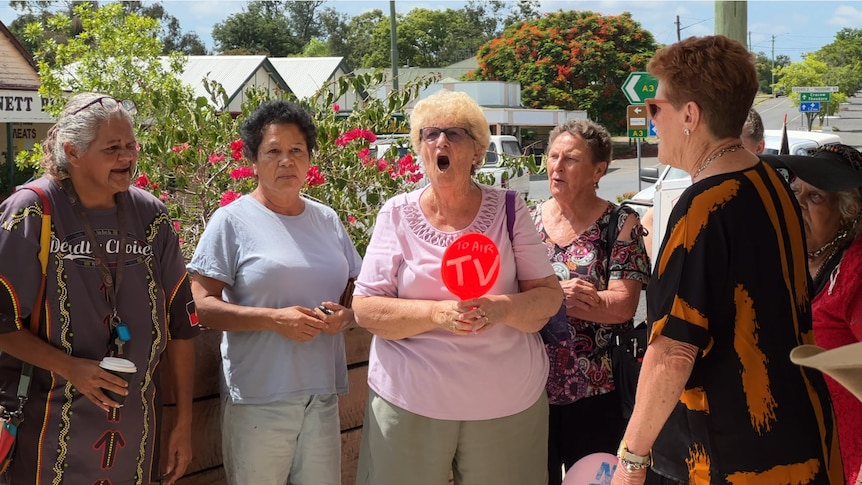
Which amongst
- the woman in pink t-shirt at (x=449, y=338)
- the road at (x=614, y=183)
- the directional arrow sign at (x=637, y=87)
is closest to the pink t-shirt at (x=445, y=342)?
the woman in pink t-shirt at (x=449, y=338)

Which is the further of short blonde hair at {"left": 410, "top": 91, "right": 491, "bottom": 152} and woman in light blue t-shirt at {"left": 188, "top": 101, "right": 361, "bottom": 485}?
woman in light blue t-shirt at {"left": 188, "top": 101, "right": 361, "bottom": 485}

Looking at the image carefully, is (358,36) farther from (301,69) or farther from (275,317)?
(275,317)

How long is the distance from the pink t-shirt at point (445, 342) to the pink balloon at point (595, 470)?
9.6 inches

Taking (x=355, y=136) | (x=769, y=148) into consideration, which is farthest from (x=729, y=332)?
(x=769, y=148)

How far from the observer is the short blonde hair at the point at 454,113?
2578mm

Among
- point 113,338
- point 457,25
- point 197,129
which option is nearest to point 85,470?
point 113,338

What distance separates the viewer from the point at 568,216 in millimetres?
3145

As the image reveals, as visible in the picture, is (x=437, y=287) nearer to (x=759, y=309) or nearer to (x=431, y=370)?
(x=431, y=370)

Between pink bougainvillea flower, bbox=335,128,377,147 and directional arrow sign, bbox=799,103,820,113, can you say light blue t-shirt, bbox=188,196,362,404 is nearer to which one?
pink bougainvillea flower, bbox=335,128,377,147

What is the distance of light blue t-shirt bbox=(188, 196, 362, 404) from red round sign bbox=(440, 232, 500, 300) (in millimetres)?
601

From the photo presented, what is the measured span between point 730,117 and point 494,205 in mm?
815

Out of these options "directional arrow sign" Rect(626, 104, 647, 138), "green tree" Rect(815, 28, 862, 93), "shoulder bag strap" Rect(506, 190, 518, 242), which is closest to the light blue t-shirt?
"shoulder bag strap" Rect(506, 190, 518, 242)

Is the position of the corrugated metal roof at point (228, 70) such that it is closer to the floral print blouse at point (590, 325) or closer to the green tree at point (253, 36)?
the floral print blouse at point (590, 325)

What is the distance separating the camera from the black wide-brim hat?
2.41 m
